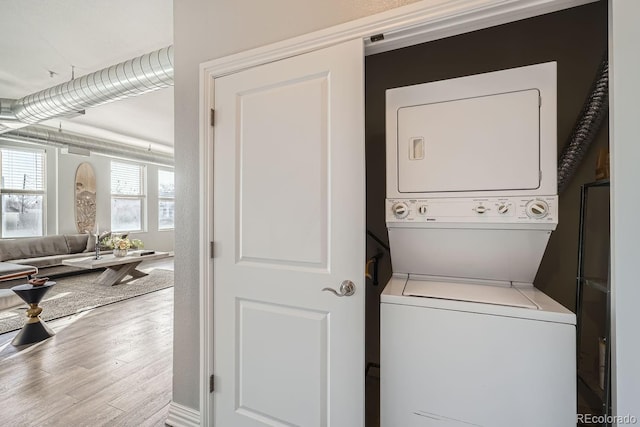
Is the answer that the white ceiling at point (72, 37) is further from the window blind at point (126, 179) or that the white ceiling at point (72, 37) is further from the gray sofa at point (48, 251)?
the window blind at point (126, 179)

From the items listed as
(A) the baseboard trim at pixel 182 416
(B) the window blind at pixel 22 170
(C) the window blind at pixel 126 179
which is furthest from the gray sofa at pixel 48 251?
(A) the baseboard trim at pixel 182 416

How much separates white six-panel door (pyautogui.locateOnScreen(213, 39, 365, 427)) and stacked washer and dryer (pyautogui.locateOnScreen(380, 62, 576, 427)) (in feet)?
0.84

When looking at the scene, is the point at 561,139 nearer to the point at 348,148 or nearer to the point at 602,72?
the point at 602,72

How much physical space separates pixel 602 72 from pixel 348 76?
124 cm

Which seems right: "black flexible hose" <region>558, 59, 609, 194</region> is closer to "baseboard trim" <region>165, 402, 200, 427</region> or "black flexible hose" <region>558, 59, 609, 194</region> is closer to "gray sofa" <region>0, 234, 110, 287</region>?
"baseboard trim" <region>165, 402, 200, 427</region>

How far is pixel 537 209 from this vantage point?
4.09ft

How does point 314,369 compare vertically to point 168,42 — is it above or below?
below

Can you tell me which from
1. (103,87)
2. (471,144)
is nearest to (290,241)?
(471,144)

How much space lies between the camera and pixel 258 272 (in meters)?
1.55

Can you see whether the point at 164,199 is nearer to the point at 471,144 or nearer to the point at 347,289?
the point at 347,289

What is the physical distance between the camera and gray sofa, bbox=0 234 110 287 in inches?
200

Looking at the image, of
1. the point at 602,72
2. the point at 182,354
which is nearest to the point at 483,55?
the point at 602,72

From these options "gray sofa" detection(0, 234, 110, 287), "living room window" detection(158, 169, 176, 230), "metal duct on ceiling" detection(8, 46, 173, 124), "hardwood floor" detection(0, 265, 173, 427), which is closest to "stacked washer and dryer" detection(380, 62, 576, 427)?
"hardwood floor" detection(0, 265, 173, 427)

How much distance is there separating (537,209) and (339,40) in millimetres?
1159
